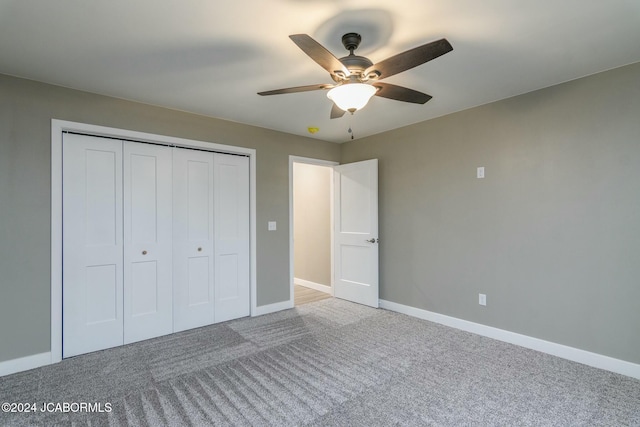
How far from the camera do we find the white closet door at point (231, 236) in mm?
3875

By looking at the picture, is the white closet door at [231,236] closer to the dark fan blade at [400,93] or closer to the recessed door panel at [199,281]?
the recessed door panel at [199,281]

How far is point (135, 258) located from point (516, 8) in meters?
3.75

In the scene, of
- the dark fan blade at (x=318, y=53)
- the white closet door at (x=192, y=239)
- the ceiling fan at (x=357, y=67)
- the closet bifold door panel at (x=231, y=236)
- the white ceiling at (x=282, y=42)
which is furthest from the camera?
the closet bifold door panel at (x=231, y=236)

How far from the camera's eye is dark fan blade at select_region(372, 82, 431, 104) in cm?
217

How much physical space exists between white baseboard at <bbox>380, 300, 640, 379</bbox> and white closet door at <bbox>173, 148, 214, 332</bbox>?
2541 millimetres

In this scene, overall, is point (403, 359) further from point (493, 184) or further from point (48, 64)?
point (48, 64)

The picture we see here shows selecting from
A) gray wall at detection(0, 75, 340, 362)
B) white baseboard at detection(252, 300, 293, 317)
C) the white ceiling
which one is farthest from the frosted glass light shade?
white baseboard at detection(252, 300, 293, 317)

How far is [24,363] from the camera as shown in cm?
268

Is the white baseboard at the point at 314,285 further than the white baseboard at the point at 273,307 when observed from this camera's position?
Yes

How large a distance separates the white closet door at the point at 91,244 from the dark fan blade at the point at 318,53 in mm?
2451

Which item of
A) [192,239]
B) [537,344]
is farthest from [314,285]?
[537,344]

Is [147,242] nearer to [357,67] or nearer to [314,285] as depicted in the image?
[357,67]

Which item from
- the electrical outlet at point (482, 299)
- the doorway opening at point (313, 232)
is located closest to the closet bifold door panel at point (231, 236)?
the doorway opening at point (313, 232)

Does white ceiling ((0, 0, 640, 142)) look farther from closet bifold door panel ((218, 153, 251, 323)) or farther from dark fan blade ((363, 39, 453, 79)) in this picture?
closet bifold door panel ((218, 153, 251, 323))
